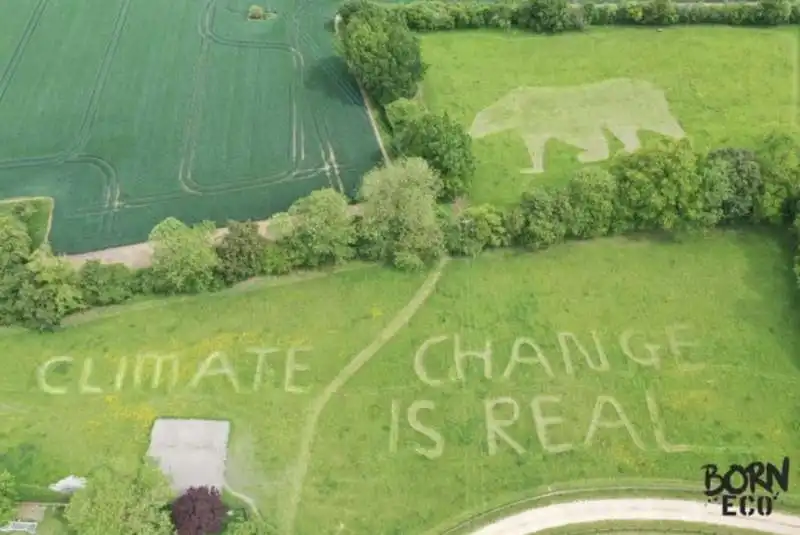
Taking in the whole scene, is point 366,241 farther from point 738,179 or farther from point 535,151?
point 738,179

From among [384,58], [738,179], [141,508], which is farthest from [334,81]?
[141,508]

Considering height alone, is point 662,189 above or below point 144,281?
above

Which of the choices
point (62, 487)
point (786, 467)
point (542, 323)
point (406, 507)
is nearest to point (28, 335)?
point (62, 487)

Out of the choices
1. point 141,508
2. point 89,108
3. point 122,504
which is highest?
point 89,108

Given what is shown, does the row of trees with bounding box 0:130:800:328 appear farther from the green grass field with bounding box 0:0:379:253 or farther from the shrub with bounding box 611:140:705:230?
the green grass field with bounding box 0:0:379:253

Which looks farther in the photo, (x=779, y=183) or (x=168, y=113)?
(x=168, y=113)

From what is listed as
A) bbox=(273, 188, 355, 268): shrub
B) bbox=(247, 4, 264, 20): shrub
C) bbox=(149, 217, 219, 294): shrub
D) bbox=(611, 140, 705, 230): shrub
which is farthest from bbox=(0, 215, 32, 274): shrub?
bbox=(611, 140, 705, 230): shrub

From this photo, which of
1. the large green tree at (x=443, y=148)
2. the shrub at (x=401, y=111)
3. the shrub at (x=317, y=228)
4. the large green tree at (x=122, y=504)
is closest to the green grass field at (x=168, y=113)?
the shrub at (x=401, y=111)
